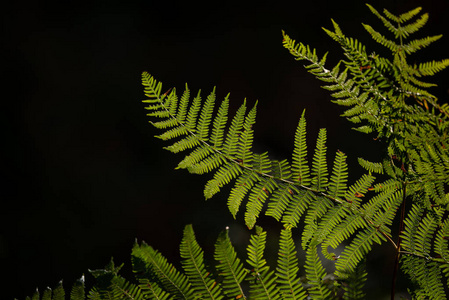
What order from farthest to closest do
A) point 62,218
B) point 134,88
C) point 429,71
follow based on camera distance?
1. point 134,88
2. point 62,218
3. point 429,71

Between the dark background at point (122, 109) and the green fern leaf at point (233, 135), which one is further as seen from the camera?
the dark background at point (122, 109)

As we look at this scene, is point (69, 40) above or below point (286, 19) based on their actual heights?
below

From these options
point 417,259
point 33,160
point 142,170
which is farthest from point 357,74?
point 33,160

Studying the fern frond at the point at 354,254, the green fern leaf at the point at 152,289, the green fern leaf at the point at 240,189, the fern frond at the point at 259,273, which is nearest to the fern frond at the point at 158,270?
the green fern leaf at the point at 152,289

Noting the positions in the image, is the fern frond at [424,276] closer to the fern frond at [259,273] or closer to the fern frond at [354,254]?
the fern frond at [354,254]

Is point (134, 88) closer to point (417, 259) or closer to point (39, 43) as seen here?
point (39, 43)

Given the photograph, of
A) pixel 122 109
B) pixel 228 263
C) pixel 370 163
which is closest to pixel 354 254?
pixel 370 163
